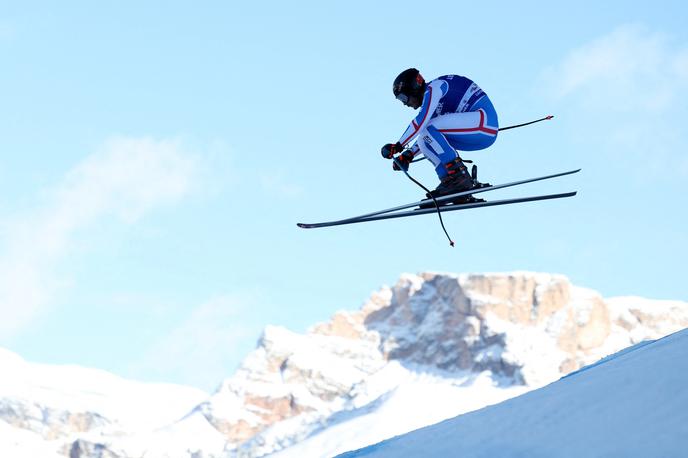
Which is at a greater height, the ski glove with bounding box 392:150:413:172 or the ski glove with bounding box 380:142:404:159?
the ski glove with bounding box 380:142:404:159

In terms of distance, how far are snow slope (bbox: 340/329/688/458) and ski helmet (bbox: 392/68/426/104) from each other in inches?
179

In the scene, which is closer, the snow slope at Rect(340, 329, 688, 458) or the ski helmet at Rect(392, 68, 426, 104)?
the snow slope at Rect(340, 329, 688, 458)

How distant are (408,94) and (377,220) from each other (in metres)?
1.61

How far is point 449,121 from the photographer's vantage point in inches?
437

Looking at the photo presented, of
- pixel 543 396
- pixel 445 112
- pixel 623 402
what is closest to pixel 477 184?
pixel 445 112

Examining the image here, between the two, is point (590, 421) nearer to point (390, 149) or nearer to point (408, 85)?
point (390, 149)

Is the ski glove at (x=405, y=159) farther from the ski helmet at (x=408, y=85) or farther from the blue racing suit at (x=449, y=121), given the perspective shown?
the ski helmet at (x=408, y=85)

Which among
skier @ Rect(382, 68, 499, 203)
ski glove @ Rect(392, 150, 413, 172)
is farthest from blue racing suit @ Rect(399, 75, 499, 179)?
ski glove @ Rect(392, 150, 413, 172)

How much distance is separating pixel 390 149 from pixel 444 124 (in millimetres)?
646

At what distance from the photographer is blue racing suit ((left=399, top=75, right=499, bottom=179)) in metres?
11.0

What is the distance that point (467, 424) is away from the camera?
6.92 m

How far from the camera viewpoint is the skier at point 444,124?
11031 millimetres

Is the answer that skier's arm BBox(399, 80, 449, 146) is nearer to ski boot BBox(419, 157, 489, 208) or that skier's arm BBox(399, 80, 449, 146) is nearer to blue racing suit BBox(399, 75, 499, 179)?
blue racing suit BBox(399, 75, 499, 179)

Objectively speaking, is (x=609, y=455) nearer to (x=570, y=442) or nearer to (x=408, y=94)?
(x=570, y=442)
